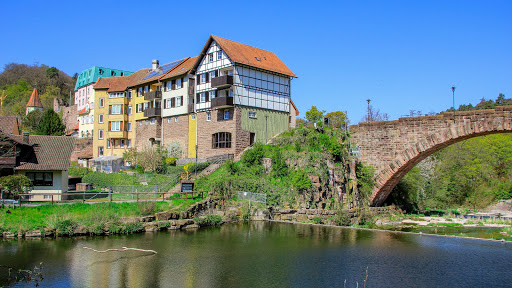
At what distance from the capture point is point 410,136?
28078 millimetres

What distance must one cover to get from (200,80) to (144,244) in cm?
2620

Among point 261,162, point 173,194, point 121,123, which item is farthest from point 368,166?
point 121,123

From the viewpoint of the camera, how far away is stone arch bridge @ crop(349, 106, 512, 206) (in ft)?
80.2

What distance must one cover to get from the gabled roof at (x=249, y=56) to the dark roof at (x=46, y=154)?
16481 mm

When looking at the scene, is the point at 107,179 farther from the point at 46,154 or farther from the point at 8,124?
the point at 8,124

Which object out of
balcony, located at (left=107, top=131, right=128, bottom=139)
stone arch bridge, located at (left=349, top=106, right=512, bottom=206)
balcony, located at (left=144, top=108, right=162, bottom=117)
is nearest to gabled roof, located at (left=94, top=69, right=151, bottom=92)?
balcony, located at (left=107, top=131, right=128, bottom=139)

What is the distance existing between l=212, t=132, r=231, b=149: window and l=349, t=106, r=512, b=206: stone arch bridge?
41.7ft

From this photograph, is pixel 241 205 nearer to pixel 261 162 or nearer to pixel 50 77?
pixel 261 162

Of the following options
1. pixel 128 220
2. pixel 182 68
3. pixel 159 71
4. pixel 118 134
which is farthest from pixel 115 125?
pixel 128 220

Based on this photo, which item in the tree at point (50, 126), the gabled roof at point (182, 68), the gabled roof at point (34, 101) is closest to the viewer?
the gabled roof at point (182, 68)

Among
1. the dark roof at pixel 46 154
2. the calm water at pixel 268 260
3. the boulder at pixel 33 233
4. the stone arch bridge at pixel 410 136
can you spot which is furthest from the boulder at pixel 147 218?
the stone arch bridge at pixel 410 136

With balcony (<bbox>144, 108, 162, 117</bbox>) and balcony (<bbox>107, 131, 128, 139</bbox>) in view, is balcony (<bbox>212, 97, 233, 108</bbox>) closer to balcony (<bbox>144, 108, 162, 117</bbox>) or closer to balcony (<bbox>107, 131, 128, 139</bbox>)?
balcony (<bbox>144, 108, 162, 117</bbox>)

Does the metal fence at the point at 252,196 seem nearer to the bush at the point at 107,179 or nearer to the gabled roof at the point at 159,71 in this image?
the bush at the point at 107,179

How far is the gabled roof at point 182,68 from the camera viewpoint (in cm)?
4556
